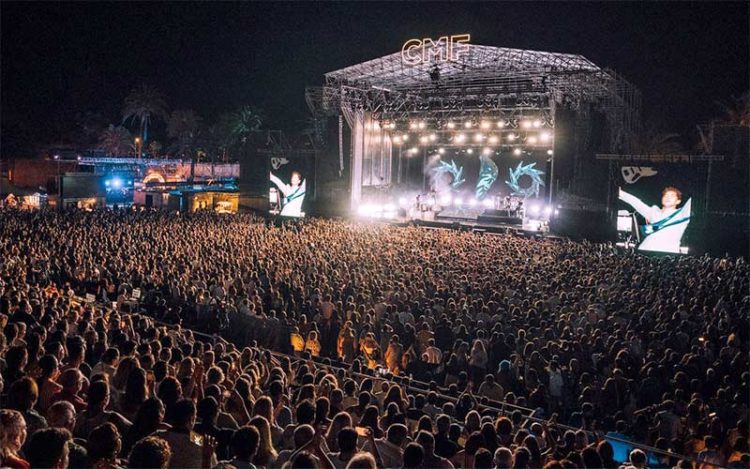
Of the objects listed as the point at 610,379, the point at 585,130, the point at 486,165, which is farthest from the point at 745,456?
the point at 486,165

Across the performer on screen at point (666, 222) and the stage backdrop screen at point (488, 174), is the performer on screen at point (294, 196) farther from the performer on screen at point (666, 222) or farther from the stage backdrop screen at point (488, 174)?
the performer on screen at point (666, 222)

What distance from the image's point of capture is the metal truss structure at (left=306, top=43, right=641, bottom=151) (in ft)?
70.6

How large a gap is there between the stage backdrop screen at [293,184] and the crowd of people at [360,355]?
12.1 m

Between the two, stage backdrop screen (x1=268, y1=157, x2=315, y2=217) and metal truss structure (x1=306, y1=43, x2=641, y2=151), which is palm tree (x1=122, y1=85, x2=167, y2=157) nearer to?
stage backdrop screen (x1=268, y1=157, x2=315, y2=217)

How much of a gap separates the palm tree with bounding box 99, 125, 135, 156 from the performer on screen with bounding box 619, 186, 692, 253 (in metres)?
47.7

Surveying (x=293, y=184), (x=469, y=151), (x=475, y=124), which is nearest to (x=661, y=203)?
(x=475, y=124)

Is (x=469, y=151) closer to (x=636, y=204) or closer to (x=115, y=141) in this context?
(x=636, y=204)

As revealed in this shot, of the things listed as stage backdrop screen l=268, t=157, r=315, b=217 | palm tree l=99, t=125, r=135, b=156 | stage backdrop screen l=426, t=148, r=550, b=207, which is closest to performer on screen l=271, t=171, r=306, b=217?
stage backdrop screen l=268, t=157, r=315, b=217

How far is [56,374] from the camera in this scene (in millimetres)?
4504

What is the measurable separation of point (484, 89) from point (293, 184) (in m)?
10.8

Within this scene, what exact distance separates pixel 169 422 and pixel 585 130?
2228cm

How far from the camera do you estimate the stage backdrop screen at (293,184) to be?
2920cm

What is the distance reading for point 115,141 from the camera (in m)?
55.8

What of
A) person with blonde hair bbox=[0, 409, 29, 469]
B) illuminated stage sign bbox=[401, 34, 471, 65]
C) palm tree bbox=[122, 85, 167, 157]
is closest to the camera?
person with blonde hair bbox=[0, 409, 29, 469]
